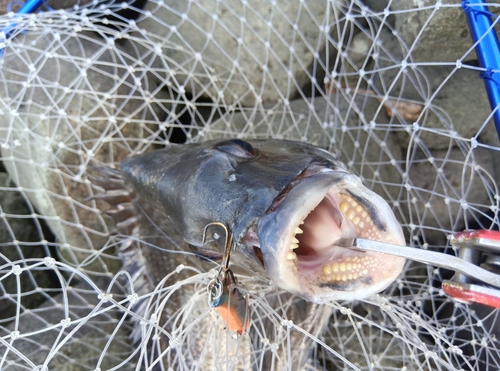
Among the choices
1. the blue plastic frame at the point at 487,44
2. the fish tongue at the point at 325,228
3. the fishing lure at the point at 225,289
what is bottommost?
the fishing lure at the point at 225,289

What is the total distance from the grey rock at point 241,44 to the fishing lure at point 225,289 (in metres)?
1.28

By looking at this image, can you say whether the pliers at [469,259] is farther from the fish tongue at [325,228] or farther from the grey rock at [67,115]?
the grey rock at [67,115]

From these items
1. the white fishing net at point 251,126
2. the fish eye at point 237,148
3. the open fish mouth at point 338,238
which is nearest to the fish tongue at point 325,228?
the open fish mouth at point 338,238

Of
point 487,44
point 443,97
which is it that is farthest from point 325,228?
point 443,97

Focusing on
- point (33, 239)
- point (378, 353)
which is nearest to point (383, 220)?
point (378, 353)

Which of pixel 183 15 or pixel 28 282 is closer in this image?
pixel 183 15

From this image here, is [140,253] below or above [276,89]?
below

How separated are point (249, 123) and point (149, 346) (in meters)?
1.45

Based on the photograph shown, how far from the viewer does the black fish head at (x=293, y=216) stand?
3.82 ft

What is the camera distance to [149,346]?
248cm

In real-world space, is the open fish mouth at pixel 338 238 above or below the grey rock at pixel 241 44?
below

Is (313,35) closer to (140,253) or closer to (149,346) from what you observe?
(140,253)

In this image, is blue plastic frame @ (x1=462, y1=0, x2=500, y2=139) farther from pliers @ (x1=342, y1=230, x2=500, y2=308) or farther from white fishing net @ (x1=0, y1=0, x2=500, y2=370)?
pliers @ (x1=342, y1=230, x2=500, y2=308)

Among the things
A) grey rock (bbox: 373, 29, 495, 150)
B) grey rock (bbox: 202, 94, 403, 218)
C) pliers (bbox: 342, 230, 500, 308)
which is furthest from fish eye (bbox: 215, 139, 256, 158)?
grey rock (bbox: 373, 29, 495, 150)
